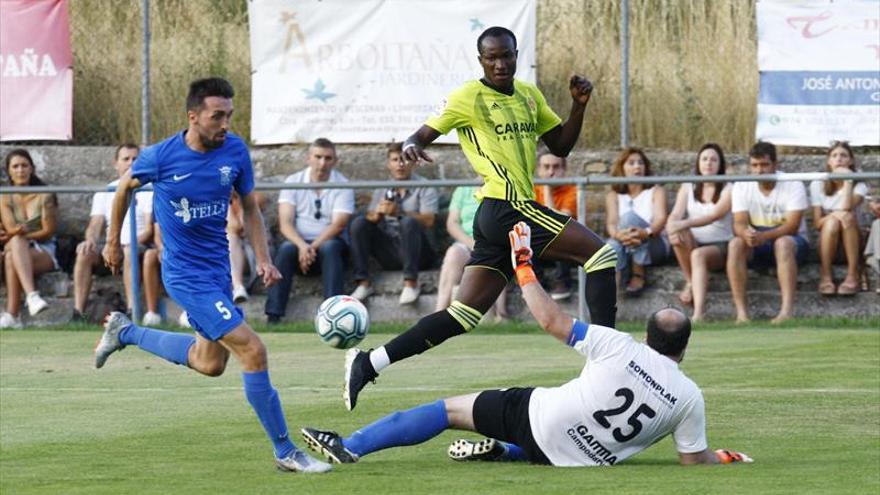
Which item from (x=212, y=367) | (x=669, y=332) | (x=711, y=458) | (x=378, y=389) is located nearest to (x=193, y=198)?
(x=212, y=367)

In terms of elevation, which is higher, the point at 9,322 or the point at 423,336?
the point at 423,336

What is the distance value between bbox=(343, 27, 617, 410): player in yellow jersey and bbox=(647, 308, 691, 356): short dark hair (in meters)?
1.81

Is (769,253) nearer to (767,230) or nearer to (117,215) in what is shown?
(767,230)

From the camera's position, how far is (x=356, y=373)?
420 inches

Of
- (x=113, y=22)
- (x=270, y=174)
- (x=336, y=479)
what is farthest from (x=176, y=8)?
(x=336, y=479)

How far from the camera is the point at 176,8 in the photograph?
23.1 metres

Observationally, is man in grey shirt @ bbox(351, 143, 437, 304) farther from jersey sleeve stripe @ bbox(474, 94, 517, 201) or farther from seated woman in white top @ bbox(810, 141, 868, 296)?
jersey sleeve stripe @ bbox(474, 94, 517, 201)

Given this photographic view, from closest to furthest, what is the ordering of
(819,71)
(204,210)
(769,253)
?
(204,210) → (769,253) → (819,71)

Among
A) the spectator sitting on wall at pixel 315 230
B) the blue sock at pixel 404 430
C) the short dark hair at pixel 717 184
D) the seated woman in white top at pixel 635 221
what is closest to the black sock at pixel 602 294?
the blue sock at pixel 404 430

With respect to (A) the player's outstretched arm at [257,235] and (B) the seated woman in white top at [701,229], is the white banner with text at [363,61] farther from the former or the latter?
(A) the player's outstretched arm at [257,235]

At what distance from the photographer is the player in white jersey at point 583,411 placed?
369 inches

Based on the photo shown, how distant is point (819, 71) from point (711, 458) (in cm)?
1075

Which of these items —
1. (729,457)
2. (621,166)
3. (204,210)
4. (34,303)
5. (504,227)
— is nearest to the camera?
(729,457)

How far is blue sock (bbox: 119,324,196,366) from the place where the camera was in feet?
37.0
